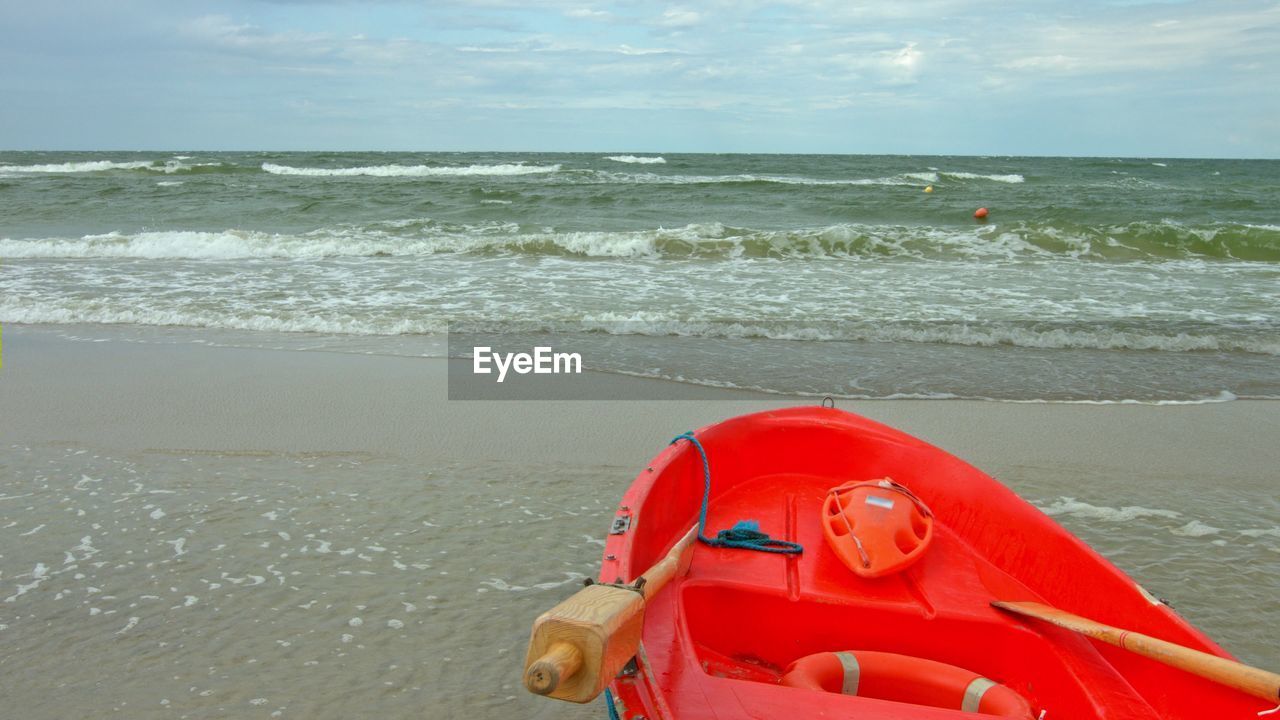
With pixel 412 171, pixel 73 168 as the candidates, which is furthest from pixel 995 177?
pixel 73 168

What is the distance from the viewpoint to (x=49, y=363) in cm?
Result: 708

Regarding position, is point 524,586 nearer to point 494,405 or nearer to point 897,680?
point 897,680

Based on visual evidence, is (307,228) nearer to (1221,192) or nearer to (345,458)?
(345,458)

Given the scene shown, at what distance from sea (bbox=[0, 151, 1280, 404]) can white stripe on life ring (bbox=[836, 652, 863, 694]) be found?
4.28m

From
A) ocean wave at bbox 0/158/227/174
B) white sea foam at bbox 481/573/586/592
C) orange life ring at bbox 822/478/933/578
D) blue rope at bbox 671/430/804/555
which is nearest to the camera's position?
orange life ring at bbox 822/478/933/578

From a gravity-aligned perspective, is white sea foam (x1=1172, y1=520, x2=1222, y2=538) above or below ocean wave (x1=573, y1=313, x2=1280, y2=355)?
below

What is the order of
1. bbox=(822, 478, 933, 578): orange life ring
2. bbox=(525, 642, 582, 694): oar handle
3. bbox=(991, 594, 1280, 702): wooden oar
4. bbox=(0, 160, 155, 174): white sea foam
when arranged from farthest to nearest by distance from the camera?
bbox=(0, 160, 155, 174): white sea foam < bbox=(822, 478, 933, 578): orange life ring < bbox=(991, 594, 1280, 702): wooden oar < bbox=(525, 642, 582, 694): oar handle

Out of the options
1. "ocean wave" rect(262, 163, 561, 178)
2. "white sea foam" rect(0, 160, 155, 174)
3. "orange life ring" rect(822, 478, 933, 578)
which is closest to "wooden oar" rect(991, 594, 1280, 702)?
"orange life ring" rect(822, 478, 933, 578)

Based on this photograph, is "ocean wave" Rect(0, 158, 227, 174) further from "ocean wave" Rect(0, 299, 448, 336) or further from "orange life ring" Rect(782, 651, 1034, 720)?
"orange life ring" Rect(782, 651, 1034, 720)

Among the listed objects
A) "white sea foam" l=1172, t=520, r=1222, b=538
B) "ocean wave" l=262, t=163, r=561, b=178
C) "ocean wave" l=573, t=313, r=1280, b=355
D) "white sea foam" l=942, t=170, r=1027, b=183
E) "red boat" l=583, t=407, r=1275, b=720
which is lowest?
"white sea foam" l=1172, t=520, r=1222, b=538

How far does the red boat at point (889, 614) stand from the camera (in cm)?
218

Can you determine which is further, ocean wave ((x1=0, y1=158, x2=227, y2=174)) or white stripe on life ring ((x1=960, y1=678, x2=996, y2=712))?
ocean wave ((x1=0, y1=158, x2=227, y2=174))

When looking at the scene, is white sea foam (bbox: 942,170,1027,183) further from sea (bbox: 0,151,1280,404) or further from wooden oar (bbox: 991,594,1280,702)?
wooden oar (bbox: 991,594,1280,702)

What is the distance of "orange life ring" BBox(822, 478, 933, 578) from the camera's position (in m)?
2.96
